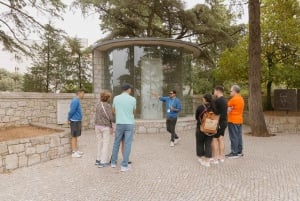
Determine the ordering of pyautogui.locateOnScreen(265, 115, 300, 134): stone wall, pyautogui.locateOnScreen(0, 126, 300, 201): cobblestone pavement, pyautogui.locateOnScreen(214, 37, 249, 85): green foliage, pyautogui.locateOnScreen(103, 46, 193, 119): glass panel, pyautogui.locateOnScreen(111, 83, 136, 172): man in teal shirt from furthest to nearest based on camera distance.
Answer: pyautogui.locateOnScreen(214, 37, 249, 85): green foliage < pyautogui.locateOnScreen(103, 46, 193, 119): glass panel < pyautogui.locateOnScreen(265, 115, 300, 134): stone wall < pyautogui.locateOnScreen(111, 83, 136, 172): man in teal shirt < pyautogui.locateOnScreen(0, 126, 300, 201): cobblestone pavement

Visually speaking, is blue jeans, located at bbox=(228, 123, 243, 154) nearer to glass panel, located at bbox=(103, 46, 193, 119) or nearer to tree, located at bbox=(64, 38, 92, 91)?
glass panel, located at bbox=(103, 46, 193, 119)

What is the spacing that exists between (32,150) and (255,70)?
26.0 feet

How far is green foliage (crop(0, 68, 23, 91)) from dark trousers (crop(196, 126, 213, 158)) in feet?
70.0

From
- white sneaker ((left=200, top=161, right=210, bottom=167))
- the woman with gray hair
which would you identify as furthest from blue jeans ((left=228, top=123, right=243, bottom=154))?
the woman with gray hair

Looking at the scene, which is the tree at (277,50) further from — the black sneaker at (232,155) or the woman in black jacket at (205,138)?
the woman in black jacket at (205,138)

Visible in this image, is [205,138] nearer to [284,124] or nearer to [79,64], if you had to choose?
[284,124]

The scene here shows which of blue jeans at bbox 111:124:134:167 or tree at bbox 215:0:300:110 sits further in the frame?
tree at bbox 215:0:300:110

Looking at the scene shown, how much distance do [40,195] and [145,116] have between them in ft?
26.2

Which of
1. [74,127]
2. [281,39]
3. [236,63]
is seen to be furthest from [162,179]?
[281,39]

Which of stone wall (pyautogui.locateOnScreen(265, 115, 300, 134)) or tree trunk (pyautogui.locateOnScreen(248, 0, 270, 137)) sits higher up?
tree trunk (pyautogui.locateOnScreen(248, 0, 270, 137))

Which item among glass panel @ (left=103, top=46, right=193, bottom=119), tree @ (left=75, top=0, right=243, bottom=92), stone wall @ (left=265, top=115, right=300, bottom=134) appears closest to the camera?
stone wall @ (left=265, top=115, right=300, bottom=134)

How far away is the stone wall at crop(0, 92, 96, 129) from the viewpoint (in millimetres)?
9805

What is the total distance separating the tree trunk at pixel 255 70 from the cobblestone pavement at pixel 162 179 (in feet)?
10.0

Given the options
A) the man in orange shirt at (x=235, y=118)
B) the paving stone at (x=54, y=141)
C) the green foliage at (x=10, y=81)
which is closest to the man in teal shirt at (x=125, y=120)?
the paving stone at (x=54, y=141)
